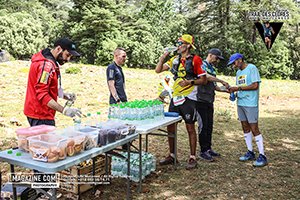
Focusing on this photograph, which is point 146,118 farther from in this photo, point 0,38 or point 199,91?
point 0,38

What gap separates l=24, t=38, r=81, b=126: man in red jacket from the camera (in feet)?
9.29

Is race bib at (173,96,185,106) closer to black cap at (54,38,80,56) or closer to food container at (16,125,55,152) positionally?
black cap at (54,38,80,56)

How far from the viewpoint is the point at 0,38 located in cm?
2672

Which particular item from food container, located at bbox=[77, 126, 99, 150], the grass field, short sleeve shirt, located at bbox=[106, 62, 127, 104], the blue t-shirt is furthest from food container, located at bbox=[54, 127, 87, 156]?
the blue t-shirt

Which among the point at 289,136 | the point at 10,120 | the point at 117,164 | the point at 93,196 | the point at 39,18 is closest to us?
the point at 93,196

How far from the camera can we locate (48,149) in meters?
2.31

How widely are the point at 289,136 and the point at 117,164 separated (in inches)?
175

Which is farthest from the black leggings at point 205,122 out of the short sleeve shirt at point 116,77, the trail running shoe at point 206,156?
the short sleeve shirt at point 116,77

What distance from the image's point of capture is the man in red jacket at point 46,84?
283cm

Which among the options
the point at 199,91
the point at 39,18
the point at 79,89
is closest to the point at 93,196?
the point at 199,91

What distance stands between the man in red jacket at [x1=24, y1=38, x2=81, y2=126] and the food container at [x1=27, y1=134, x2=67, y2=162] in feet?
1.40

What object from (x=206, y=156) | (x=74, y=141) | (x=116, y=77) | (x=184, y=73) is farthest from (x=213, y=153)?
(x=74, y=141)

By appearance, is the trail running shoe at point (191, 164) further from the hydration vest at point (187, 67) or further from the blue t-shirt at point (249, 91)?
the hydration vest at point (187, 67)

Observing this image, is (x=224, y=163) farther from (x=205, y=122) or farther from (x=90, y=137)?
(x=90, y=137)
